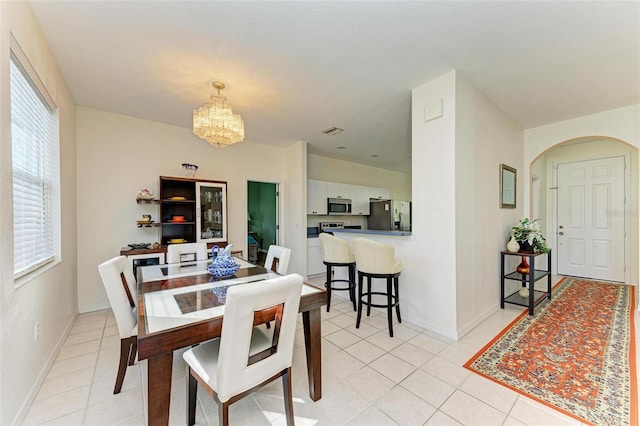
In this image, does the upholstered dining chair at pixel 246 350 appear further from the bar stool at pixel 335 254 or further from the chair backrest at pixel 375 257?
the bar stool at pixel 335 254

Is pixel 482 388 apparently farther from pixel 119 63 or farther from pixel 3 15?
pixel 119 63

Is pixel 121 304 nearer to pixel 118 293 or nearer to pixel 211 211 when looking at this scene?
pixel 118 293

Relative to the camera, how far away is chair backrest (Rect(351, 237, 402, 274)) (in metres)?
2.62

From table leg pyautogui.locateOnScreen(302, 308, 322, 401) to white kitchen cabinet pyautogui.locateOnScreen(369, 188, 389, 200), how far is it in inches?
200

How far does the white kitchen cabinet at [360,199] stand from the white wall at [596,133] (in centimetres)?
313

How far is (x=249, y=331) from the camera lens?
1.19 metres

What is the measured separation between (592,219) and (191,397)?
6.42 metres

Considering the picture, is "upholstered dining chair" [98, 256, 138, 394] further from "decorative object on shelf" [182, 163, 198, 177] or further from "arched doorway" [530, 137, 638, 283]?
"arched doorway" [530, 137, 638, 283]

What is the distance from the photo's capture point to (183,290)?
5.62 ft

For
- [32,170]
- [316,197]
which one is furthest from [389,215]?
[32,170]

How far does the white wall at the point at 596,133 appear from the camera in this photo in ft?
10.7

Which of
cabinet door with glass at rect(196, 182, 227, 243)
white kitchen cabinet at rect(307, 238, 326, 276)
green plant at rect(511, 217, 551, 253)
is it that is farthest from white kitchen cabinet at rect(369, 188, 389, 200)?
cabinet door with glass at rect(196, 182, 227, 243)

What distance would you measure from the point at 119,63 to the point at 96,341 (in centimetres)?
266

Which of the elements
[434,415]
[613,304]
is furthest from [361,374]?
[613,304]
